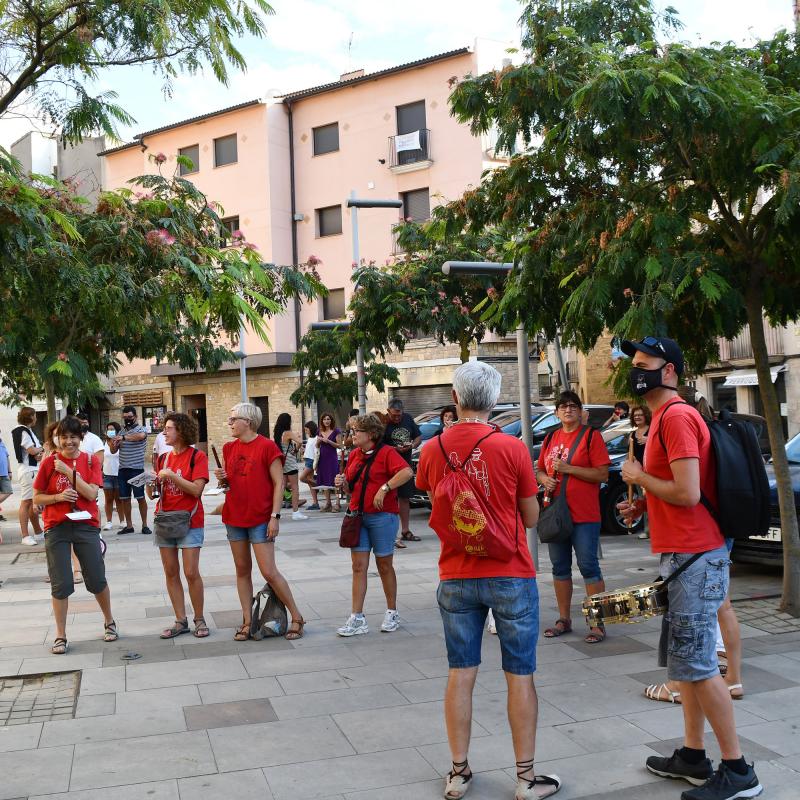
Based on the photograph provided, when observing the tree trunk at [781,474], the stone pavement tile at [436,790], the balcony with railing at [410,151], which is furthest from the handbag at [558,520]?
the balcony with railing at [410,151]

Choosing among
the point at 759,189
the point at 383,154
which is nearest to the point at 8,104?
the point at 759,189

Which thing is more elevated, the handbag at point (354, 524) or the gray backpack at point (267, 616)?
A: the handbag at point (354, 524)

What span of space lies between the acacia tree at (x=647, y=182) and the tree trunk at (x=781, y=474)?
1cm

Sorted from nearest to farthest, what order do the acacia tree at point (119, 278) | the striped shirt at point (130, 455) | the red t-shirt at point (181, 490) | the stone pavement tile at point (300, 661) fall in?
1. the stone pavement tile at point (300, 661)
2. the red t-shirt at point (181, 490)
3. the acacia tree at point (119, 278)
4. the striped shirt at point (130, 455)

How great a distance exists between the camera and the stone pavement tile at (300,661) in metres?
6.29

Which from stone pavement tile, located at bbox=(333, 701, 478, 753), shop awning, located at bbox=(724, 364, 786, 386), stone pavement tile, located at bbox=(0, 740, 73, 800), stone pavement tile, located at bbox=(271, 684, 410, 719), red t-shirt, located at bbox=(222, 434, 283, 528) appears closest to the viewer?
stone pavement tile, located at bbox=(0, 740, 73, 800)

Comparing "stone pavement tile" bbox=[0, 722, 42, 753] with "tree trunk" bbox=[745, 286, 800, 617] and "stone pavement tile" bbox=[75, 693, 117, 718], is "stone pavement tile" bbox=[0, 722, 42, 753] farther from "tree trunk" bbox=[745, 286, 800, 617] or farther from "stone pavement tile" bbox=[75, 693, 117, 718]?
"tree trunk" bbox=[745, 286, 800, 617]

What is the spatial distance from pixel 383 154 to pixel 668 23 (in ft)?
83.5

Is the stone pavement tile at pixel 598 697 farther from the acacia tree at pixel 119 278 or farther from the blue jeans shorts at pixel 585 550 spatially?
the acacia tree at pixel 119 278

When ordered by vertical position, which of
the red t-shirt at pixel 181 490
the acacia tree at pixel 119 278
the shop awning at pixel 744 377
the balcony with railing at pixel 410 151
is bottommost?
the red t-shirt at pixel 181 490

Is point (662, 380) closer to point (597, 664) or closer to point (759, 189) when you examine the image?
point (597, 664)

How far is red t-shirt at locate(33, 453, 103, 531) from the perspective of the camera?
7043 mm

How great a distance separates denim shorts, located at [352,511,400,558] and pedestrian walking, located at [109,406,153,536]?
7.71m

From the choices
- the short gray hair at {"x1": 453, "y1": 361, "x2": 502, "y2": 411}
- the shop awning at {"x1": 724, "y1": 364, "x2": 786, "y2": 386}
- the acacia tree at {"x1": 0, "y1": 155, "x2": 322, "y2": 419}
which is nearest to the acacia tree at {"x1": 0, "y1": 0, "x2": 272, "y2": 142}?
the acacia tree at {"x1": 0, "y1": 155, "x2": 322, "y2": 419}
